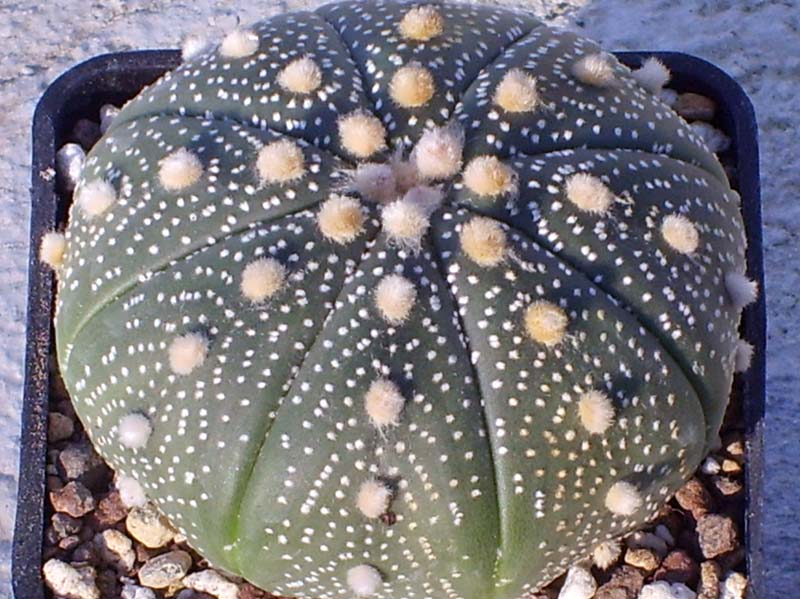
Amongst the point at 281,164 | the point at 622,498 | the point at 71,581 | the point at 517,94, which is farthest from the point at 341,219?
the point at 71,581

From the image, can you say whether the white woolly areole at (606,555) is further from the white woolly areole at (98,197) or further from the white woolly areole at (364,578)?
the white woolly areole at (98,197)

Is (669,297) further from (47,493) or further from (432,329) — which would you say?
(47,493)

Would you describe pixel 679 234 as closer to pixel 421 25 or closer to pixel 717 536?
pixel 421 25

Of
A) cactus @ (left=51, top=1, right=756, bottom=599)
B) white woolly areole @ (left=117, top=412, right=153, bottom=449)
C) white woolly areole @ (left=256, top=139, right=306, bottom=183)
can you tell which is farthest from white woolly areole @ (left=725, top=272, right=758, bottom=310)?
white woolly areole @ (left=117, top=412, right=153, bottom=449)

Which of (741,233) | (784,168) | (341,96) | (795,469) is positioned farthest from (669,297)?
(784,168)

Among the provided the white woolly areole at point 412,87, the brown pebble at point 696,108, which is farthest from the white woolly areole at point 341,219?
the brown pebble at point 696,108

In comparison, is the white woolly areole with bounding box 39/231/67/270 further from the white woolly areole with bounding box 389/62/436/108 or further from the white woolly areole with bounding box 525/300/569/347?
the white woolly areole with bounding box 525/300/569/347
